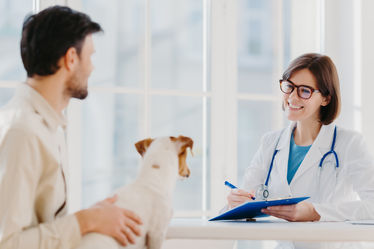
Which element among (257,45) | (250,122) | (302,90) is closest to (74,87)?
(302,90)

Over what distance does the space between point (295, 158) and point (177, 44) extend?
1.36m

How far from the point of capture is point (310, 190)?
227cm

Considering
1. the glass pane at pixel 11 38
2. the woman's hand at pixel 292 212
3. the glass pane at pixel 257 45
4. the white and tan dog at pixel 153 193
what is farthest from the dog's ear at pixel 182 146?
the glass pane at pixel 257 45

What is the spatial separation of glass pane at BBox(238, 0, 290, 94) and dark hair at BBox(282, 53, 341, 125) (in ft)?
3.62

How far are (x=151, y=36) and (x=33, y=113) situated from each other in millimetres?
1988

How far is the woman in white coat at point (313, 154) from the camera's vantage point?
7.20 ft

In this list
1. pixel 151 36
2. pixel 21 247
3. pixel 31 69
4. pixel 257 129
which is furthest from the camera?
pixel 257 129

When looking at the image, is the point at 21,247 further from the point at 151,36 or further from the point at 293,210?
the point at 151,36

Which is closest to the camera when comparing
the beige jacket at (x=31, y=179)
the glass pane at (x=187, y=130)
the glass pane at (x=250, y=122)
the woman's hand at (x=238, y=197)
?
the beige jacket at (x=31, y=179)

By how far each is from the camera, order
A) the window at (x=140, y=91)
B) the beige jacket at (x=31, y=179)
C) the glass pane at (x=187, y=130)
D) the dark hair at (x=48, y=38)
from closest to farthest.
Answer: the beige jacket at (x=31, y=179), the dark hair at (x=48, y=38), the window at (x=140, y=91), the glass pane at (x=187, y=130)

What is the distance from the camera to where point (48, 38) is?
4.30ft

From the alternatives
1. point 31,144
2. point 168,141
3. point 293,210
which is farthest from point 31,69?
point 293,210

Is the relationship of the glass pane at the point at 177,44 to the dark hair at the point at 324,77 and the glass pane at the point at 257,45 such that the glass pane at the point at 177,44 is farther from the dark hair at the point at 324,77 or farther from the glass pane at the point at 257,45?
the dark hair at the point at 324,77

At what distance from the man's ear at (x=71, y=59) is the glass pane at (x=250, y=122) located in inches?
86.6
